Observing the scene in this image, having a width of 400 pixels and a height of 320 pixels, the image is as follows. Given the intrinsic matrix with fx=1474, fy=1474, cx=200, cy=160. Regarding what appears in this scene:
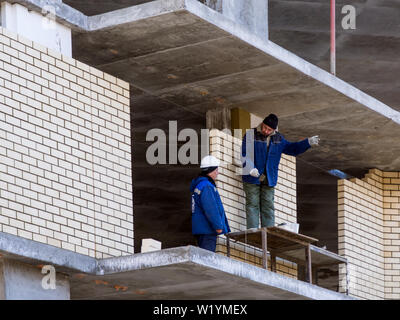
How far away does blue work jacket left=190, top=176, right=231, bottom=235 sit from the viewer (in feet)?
53.4

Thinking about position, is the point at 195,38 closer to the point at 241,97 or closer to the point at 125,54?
the point at 125,54

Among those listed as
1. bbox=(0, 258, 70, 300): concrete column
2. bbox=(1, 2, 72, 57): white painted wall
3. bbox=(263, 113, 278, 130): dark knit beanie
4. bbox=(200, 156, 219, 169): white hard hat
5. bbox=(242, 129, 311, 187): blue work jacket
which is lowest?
bbox=(0, 258, 70, 300): concrete column

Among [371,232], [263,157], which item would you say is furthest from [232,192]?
[371,232]

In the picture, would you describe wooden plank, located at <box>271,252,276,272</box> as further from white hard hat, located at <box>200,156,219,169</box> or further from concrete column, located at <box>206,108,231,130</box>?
white hard hat, located at <box>200,156,219,169</box>

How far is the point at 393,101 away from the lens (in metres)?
25.4

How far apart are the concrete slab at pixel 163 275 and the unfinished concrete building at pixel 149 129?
0.07 feet

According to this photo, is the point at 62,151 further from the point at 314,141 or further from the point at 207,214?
the point at 314,141

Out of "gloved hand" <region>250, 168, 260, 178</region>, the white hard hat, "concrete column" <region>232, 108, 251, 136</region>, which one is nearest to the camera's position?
the white hard hat

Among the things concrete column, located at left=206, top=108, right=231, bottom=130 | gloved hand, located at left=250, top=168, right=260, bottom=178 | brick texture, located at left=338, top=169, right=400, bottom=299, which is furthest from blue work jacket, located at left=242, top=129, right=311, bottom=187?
brick texture, located at left=338, top=169, right=400, bottom=299

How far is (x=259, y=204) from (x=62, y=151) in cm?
356

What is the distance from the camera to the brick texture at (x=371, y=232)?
20328 millimetres

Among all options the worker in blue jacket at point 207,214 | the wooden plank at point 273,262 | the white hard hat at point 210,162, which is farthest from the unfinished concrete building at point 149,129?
the white hard hat at point 210,162

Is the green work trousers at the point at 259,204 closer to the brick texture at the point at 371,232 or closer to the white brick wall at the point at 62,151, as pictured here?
the white brick wall at the point at 62,151

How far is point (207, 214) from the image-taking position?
53.4ft
